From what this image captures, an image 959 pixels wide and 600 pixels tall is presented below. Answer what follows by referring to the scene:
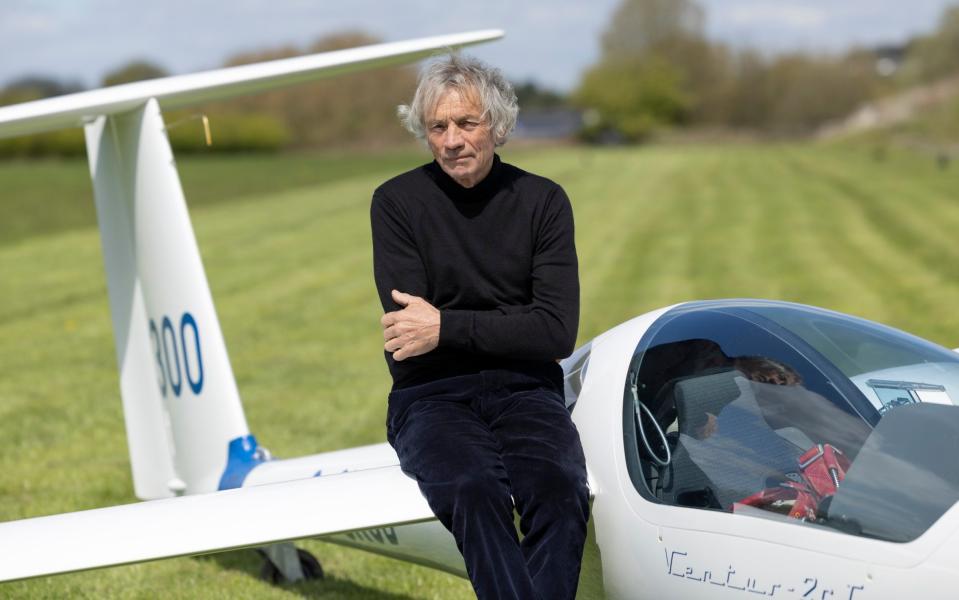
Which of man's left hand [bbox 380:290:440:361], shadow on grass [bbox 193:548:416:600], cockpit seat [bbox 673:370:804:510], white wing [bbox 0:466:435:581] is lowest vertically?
shadow on grass [bbox 193:548:416:600]

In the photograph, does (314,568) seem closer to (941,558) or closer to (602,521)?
(602,521)

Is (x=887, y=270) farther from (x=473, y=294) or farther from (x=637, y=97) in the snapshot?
(x=637, y=97)

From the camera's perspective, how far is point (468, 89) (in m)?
3.39

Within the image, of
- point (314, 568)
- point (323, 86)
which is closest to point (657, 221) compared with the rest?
point (314, 568)

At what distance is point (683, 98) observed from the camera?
131625mm

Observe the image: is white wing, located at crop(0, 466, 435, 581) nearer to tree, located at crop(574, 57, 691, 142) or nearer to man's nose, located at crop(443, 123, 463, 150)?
man's nose, located at crop(443, 123, 463, 150)

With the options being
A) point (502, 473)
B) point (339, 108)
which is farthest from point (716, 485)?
point (339, 108)

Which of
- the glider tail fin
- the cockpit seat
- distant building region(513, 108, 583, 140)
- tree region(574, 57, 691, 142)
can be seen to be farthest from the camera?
tree region(574, 57, 691, 142)

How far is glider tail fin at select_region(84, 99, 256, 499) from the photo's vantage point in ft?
16.8

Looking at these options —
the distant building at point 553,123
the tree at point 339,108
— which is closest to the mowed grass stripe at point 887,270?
the tree at point 339,108

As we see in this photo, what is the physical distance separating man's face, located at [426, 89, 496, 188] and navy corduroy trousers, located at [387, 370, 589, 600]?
65 centimetres

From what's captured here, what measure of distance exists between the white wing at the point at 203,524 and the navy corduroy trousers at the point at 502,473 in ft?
0.46

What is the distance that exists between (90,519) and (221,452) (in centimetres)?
165

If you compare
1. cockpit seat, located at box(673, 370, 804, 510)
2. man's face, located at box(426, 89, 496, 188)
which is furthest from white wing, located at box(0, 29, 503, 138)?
cockpit seat, located at box(673, 370, 804, 510)
